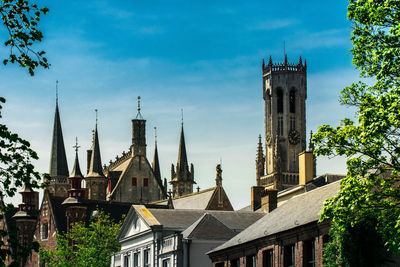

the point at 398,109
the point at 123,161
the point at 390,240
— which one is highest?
the point at 123,161

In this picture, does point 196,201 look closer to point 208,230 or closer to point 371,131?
point 208,230

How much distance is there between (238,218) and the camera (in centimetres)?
6200

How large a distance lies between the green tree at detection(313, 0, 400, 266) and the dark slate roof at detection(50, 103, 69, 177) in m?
100

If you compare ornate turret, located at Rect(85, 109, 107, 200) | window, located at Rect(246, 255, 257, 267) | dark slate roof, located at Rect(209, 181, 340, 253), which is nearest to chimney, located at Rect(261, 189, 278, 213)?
dark slate roof, located at Rect(209, 181, 340, 253)

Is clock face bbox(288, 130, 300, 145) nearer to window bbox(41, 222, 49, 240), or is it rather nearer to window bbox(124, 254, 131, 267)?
window bbox(41, 222, 49, 240)

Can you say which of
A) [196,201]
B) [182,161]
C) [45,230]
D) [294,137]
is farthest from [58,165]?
[294,137]

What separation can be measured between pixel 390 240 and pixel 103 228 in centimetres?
5066

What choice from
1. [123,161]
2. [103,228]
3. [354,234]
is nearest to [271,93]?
[123,161]

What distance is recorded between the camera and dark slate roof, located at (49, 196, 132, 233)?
306 ft

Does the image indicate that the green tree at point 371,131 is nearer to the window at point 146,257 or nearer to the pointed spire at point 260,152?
the window at point 146,257

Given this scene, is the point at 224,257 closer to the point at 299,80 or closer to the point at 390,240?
the point at 390,240

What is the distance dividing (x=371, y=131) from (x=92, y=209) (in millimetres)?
68874

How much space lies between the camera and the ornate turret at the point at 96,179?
114562mm

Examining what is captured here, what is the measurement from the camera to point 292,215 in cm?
4644
